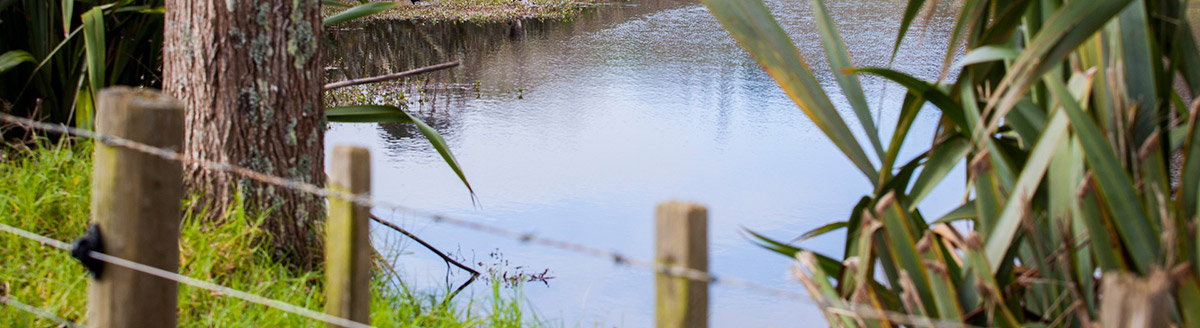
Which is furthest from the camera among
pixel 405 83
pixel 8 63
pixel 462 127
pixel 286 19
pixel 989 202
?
pixel 405 83

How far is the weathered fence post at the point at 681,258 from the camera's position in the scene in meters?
1.12

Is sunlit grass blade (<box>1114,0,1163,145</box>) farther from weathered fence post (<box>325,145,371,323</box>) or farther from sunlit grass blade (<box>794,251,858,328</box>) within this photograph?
weathered fence post (<box>325,145,371,323</box>)

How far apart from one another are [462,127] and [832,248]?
10.8ft

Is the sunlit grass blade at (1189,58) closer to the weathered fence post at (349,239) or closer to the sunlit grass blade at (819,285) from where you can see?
the sunlit grass blade at (819,285)

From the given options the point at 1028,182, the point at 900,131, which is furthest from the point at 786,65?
the point at 1028,182

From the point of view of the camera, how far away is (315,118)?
8.67ft

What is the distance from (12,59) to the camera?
9.61 ft

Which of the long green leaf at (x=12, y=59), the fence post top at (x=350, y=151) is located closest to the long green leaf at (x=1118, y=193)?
the fence post top at (x=350, y=151)

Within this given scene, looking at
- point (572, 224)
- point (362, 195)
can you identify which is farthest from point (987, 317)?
point (572, 224)

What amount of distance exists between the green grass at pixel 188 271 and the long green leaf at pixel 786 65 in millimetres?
948

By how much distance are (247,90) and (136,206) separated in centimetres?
104

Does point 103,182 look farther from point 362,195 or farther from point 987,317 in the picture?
point 987,317

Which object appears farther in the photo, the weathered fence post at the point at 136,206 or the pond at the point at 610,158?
the pond at the point at 610,158

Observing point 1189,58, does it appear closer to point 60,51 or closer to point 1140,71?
point 1140,71
